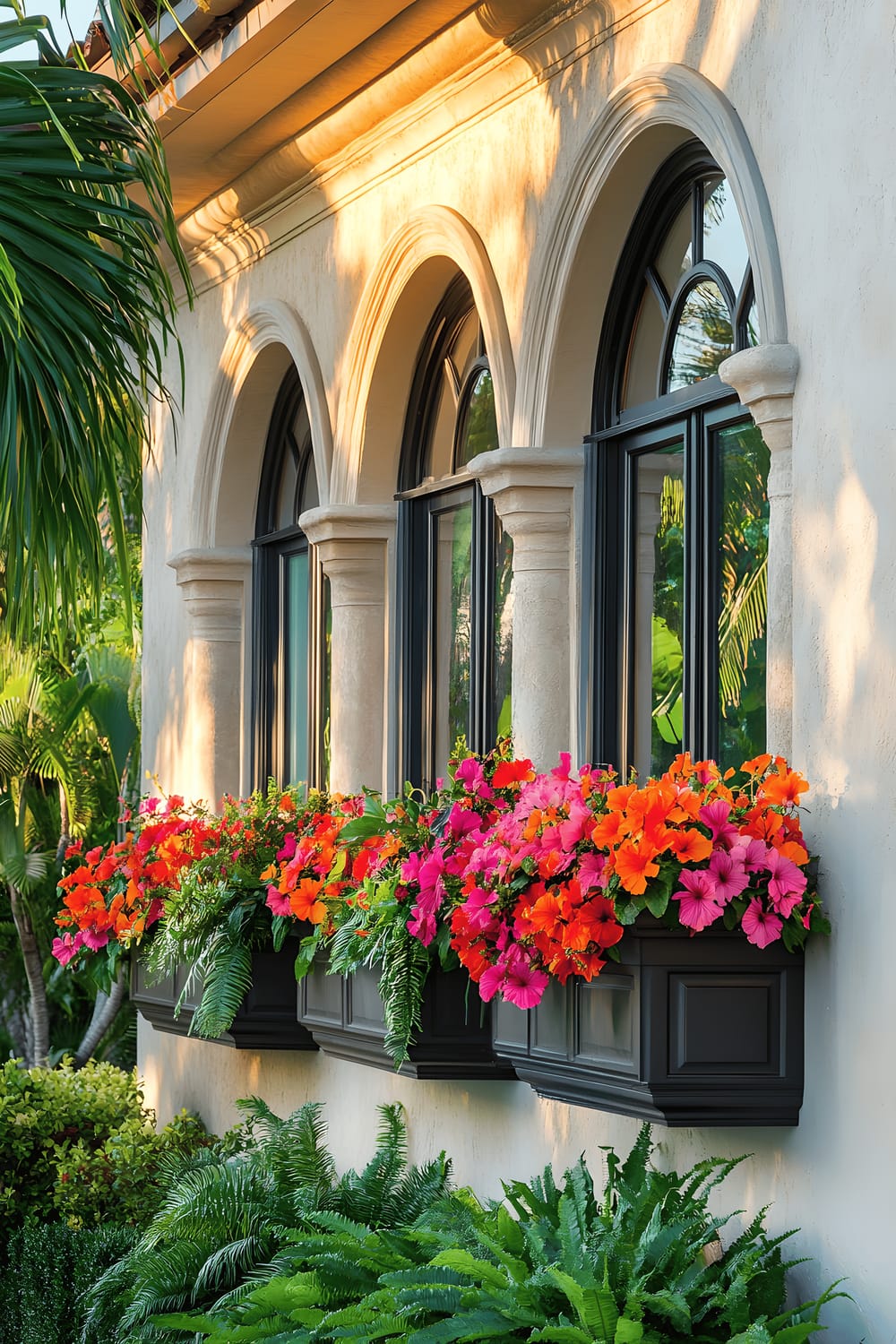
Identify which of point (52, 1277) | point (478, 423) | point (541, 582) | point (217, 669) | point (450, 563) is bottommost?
point (52, 1277)

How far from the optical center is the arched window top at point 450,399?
271 inches

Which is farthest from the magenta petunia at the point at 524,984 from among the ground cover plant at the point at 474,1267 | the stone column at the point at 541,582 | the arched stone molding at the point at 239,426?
the arched stone molding at the point at 239,426

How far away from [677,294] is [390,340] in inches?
75.9

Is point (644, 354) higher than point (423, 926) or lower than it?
higher

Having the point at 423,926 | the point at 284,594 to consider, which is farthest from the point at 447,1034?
the point at 284,594

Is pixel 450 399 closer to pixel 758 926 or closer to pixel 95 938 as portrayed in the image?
pixel 95 938

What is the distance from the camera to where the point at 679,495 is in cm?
546

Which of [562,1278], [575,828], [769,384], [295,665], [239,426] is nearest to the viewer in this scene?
[562,1278]

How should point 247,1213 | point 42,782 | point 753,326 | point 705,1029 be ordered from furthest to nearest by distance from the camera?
1. point 42,782
2. point 247,1213
3. point 753,326
4. point 705,1029

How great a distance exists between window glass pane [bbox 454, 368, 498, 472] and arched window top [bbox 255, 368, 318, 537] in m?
1.73

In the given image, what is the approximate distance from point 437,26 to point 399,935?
3.33m

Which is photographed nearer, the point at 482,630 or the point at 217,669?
the point at 482,630

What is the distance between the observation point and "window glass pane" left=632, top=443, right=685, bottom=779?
5453mm

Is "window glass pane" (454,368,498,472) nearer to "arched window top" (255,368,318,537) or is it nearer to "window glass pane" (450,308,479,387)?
"window glass pane" (450,308,479,387)
